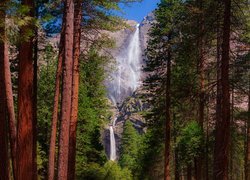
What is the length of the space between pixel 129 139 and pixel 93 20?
5003 cm

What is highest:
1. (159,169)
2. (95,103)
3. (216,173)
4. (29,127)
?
(95,103)

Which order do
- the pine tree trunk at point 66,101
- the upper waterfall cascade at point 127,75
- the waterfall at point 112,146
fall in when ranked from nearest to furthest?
1. the pine tree trunk at point 66,101
2. the waterfall at point 112,146
3. the upper waterfall cascade at point 127,75

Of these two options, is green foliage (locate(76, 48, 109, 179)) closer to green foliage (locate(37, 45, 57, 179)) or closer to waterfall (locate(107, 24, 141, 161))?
green foliage (locate(37, 45, 57, 179))

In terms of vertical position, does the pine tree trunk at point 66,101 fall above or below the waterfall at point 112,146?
above

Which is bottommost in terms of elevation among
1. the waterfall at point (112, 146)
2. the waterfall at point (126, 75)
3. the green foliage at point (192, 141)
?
the waterfall at point (112, 146)

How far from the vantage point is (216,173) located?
11844 millimetres

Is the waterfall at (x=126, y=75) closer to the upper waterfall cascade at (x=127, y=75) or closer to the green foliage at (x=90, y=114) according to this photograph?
the upper waterfall cascade at (x=127, y=75)

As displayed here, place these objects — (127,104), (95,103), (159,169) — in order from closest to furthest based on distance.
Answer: (95,103) < (159,169) < (127,104)

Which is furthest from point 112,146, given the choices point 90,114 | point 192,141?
point 192,141

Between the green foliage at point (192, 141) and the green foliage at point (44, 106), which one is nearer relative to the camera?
the green foliage at point (192, 141)

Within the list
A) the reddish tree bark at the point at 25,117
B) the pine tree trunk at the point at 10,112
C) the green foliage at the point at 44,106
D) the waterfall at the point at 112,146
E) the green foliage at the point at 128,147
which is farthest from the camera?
the waterfall at the point at 112,146

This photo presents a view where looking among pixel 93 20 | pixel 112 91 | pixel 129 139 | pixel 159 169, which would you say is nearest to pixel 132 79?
pixel 112 91

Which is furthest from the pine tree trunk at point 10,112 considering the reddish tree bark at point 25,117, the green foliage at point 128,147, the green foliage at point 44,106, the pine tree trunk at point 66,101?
the green foliage at point 128,147

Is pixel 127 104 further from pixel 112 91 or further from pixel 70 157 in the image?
pixel 70 157
